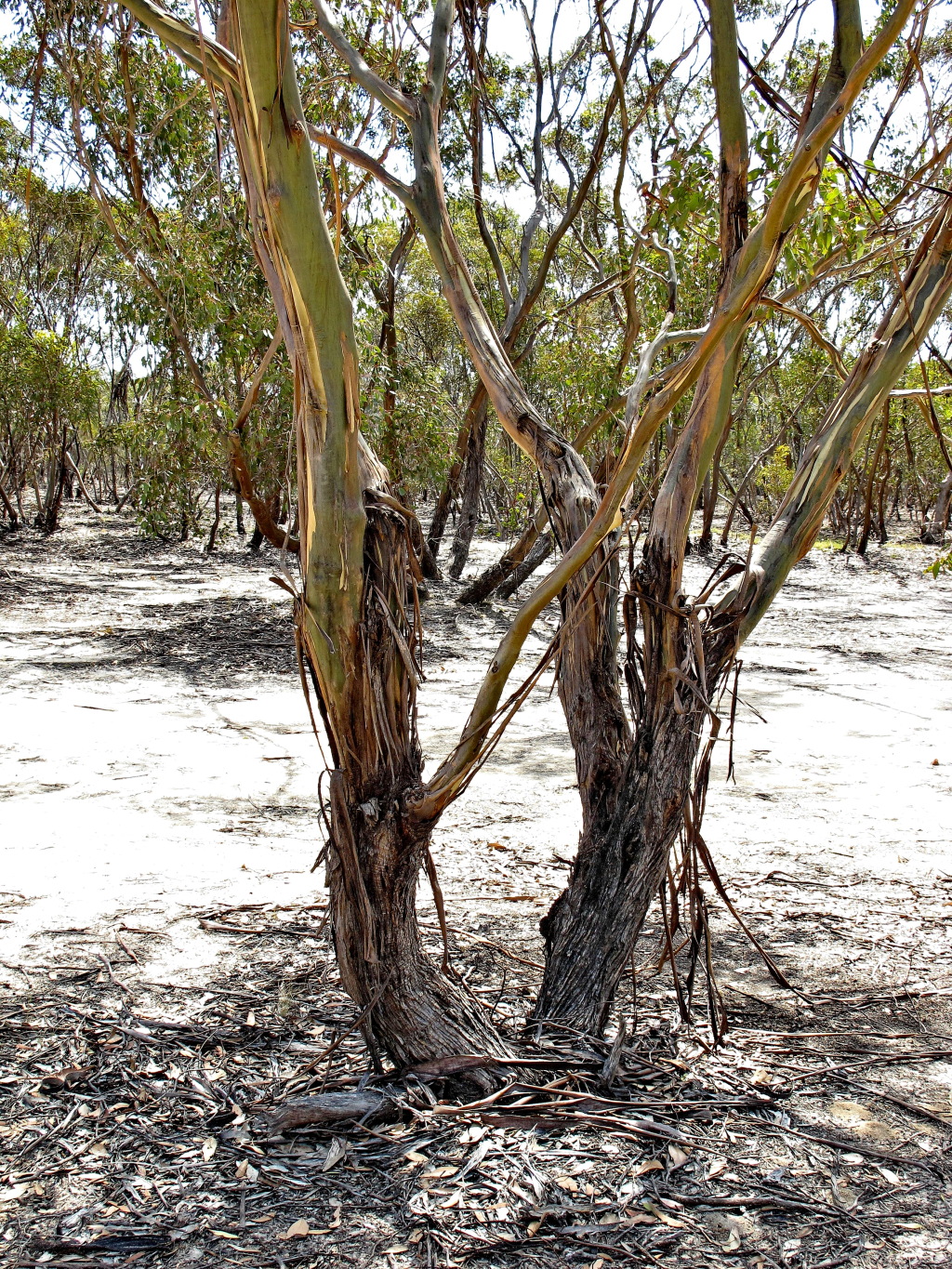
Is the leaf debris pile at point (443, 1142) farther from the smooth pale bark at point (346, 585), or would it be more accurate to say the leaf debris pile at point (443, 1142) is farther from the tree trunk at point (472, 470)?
the tree trunk at point (472, 470)

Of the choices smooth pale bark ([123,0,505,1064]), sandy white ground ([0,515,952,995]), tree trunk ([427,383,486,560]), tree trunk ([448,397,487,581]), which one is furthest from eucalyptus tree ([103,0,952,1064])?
tree trunk ([448,397,487,581])

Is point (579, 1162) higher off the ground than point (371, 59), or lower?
lower

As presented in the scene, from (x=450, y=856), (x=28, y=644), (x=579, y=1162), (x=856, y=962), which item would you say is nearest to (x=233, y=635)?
(x=28, y=644)

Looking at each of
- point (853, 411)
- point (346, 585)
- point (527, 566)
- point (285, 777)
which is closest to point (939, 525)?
point (527, 566)

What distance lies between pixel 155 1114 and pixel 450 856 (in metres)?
2.13

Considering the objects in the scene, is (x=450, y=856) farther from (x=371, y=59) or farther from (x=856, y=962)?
(x=371, y=59)

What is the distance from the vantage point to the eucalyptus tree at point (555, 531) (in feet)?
6.53

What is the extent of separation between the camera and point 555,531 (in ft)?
9.73

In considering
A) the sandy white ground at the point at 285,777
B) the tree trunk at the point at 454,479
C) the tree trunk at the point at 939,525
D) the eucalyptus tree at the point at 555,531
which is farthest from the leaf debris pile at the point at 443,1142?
the tree trunk at the point at 939,525

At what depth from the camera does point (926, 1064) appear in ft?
8.79

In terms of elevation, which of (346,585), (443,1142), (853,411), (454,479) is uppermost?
(454,479)

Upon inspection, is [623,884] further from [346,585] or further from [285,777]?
[285,777]

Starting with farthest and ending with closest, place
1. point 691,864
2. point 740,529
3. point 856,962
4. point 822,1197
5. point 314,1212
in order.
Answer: point 740,529 → point 856,962 → point 691,864 → point 822,1197 → point 314,1212

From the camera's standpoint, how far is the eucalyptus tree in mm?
1990
